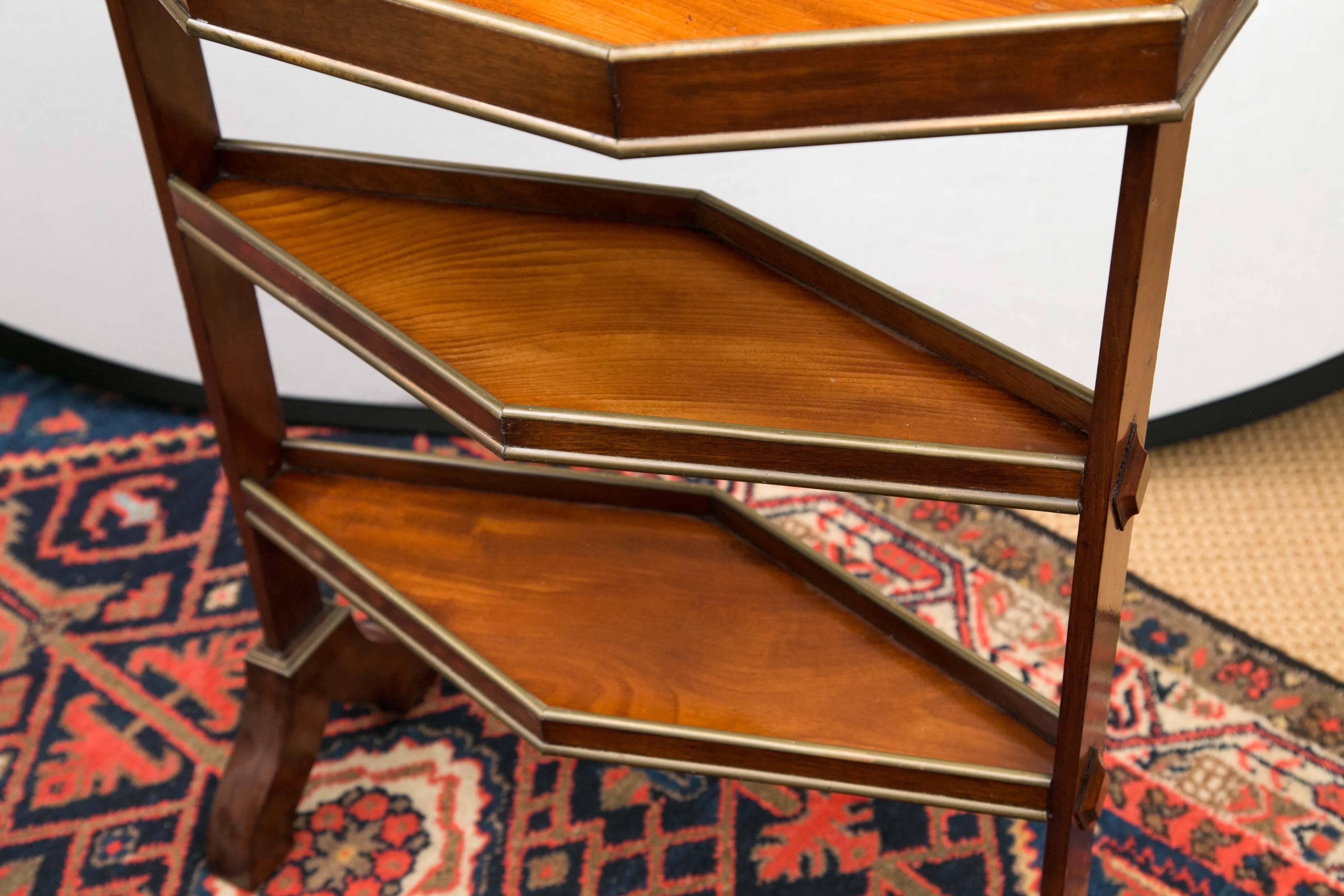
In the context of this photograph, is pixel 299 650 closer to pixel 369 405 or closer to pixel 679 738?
pixel 679 738

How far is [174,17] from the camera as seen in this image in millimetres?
809

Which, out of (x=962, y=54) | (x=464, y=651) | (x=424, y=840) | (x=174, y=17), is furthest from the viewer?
(x=424, y=840)

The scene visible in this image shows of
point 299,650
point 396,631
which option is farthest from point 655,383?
point 299,650

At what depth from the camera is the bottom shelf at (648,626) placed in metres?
1.08

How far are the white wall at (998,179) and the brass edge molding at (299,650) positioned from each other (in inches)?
28.1

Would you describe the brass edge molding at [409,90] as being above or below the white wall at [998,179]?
above

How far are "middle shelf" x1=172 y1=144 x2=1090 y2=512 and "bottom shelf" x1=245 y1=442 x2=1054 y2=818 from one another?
293mm

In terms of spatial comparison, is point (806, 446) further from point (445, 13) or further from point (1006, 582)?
point (1006, 582)

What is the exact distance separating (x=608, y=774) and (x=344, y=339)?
2.56 feet

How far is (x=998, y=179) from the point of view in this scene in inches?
69.6

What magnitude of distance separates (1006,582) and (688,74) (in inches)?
51.6

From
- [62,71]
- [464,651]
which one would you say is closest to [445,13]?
[464,651]

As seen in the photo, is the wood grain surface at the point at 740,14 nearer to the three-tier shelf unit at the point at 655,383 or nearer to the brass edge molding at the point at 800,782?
the three-tier shelf unit at the point at 655,383

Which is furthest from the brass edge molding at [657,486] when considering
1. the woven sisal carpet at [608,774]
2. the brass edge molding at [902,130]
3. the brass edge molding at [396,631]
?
the brass edge molding at [902,130]
